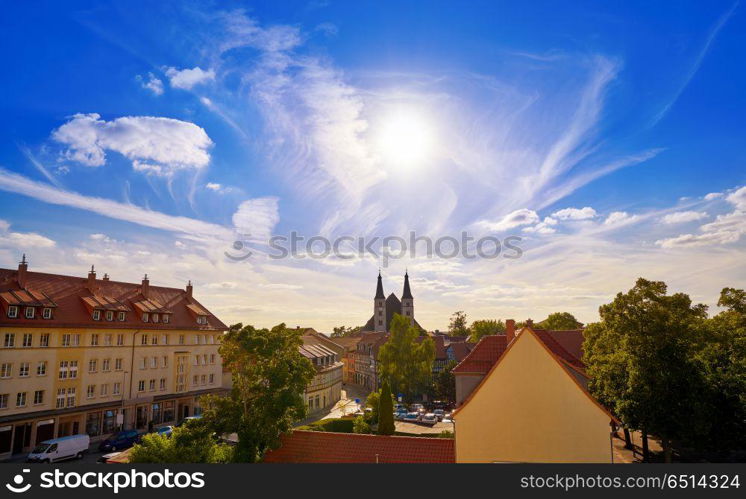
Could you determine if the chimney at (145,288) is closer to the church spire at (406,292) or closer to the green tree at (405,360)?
the green tree at (405,360)

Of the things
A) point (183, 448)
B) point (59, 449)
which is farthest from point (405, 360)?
point (183, 448)

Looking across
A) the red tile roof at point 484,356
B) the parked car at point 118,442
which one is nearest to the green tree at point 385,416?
the red tile roof at point 484,356

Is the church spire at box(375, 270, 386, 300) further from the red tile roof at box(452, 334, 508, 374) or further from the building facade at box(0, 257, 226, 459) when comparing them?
the red tile roof at box(452, 334, 508, 374)

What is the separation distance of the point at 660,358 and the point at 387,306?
11973 cm

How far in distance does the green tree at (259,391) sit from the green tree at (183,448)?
82 cm

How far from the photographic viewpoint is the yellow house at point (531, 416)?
21844mm

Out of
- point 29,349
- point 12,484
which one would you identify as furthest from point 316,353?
point 12,484

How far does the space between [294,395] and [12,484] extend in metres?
14.1

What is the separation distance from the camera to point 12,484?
43.8 feet

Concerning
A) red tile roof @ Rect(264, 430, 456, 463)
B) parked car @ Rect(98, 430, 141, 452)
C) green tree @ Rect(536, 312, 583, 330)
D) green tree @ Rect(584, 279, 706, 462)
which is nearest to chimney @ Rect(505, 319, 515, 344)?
green tree @ Rect(584, 279, 706, 462)

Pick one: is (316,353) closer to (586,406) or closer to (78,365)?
(78,365)

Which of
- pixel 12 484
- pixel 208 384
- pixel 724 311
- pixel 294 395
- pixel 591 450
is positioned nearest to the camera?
pixel 12 484

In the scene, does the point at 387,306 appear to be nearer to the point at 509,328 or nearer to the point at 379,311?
the point at 379,311

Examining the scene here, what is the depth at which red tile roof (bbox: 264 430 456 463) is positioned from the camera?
25078mm
